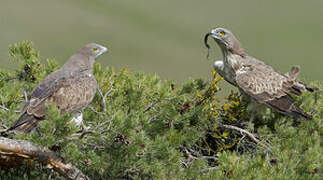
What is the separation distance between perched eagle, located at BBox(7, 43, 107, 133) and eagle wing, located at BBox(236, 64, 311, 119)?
6.11ft

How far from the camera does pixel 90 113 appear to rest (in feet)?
15.6

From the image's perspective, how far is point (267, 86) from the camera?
594cm

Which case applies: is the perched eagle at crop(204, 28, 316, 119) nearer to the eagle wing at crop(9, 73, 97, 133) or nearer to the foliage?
the foliage

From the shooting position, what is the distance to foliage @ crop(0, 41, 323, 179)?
12.0 feet

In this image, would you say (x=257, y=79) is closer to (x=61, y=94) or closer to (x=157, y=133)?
(x=157, y=133)

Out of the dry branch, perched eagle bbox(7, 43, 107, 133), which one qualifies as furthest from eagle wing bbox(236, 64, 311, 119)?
the dry branch

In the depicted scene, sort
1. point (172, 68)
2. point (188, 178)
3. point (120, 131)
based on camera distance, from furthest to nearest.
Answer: point (172, 68)
point (188, 178)
point (120, 131)

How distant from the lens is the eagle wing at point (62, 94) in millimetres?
4602

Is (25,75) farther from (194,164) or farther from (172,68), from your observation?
(172,68)

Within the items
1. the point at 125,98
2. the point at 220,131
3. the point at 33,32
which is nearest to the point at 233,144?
the point at 220,131

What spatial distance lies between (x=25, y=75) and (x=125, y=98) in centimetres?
119

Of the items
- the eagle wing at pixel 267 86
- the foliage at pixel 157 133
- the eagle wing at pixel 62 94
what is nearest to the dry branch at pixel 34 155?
the foliage at pixel 157 133

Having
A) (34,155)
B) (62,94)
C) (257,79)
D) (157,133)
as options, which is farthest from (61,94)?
(257,79)

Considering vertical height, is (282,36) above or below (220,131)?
below
